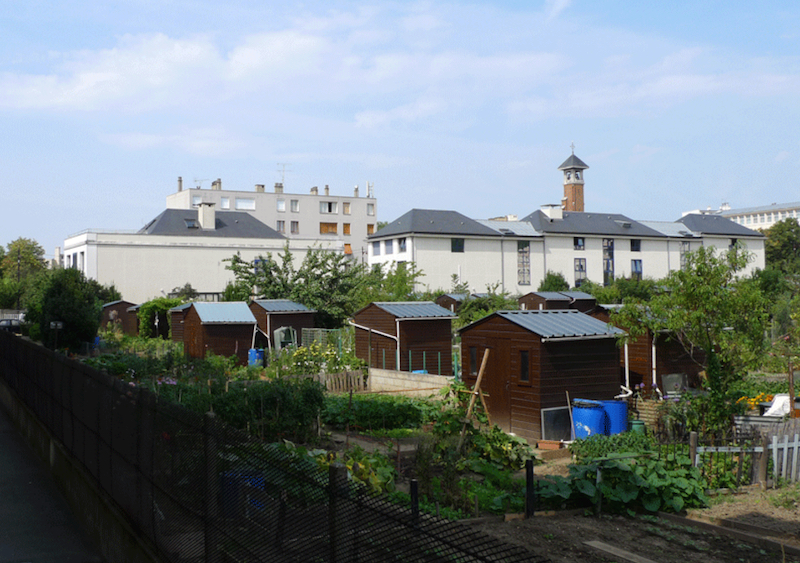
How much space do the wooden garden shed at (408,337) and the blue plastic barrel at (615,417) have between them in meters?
12.8

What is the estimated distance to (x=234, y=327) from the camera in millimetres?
35125

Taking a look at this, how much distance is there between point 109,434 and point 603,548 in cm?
584

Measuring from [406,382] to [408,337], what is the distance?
4322mm

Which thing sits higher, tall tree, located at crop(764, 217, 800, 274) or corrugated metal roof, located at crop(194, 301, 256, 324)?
tall tree, located at crop(764, 217, 800, 274)

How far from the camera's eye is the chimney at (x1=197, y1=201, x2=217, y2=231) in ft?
226

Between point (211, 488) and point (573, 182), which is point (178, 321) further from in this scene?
point (573, 182)

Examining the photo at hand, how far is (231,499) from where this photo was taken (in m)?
5.50

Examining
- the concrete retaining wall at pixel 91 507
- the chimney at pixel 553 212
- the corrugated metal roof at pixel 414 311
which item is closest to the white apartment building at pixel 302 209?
the chimney at pixel 553 212

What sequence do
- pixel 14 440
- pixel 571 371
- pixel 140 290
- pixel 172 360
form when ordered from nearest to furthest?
1. pixel 14 440
2. pixel 571 371
3. pixel 172 360
4. pixel 140 290

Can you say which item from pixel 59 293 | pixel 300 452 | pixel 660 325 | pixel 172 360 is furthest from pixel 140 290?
pixel 300 452

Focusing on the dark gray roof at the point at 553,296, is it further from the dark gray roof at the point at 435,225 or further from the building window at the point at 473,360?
the building window at the point at 473,360

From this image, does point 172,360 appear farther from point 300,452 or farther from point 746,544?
point 746,544

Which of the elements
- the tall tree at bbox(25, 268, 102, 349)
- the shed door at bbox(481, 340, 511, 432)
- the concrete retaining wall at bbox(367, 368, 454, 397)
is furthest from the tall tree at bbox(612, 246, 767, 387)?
the tall tree at bbox(25, 268, 102, 349)

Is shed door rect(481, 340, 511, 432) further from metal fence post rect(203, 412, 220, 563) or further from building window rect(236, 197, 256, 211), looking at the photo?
building window rect(236, 197, 256, 211)
